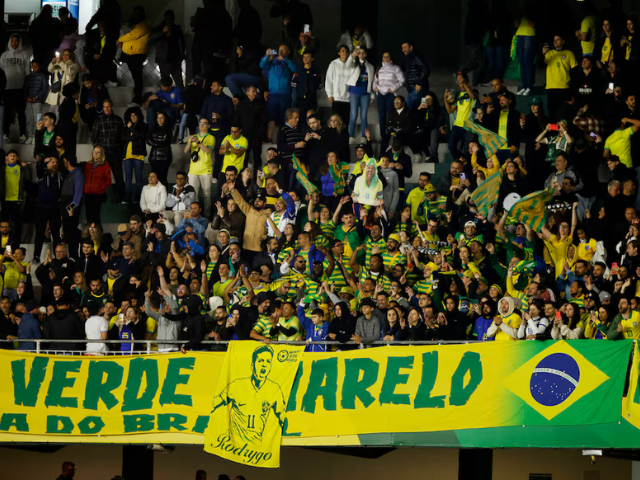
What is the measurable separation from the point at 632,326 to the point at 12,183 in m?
9.17

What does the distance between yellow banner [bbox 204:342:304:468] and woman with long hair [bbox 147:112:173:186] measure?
16.4ft

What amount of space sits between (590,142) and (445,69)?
3.40 metres

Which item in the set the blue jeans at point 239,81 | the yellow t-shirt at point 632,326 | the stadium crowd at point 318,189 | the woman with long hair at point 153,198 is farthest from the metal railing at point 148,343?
the blue jeans at point 239,81

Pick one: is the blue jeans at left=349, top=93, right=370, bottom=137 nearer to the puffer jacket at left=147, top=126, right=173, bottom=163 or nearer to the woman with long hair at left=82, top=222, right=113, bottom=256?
the puffer jacket at left=147, top=126, right=173, bottom=163

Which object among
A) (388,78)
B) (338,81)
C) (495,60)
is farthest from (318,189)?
(495,60)

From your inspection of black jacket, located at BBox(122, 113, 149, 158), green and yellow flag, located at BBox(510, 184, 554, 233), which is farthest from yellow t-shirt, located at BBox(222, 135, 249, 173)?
green and yellow flag, located at BBox(510, 184, 554, 233)

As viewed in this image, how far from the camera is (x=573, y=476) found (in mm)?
14992

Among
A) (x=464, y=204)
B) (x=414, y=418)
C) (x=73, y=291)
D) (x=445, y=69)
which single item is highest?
(x=445, y=69)

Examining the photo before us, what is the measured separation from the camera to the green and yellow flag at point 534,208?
14.3 metres

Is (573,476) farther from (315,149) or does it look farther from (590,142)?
(315,149)

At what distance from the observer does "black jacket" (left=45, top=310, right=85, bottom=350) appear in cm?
1333

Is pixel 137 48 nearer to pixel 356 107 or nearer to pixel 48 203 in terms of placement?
pixel 48 203

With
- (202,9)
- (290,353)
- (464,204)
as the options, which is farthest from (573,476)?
(202,9)

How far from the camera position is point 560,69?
15.7 meters
